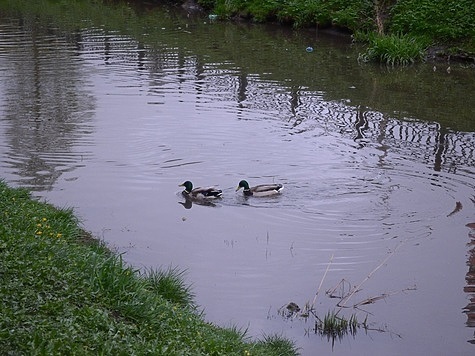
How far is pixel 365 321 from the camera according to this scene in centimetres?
905

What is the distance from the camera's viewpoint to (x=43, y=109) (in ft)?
60.2

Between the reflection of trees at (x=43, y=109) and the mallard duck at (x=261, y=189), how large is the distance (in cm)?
310

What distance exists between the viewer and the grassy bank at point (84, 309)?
6.04 metres

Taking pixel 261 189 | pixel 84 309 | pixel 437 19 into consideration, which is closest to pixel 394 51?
pixel 437 19

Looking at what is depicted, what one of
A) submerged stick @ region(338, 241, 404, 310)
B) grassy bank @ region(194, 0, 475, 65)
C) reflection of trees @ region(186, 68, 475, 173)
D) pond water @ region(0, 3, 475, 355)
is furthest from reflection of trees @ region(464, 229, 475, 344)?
grassy bank @ region(194, 0, 475, 65)

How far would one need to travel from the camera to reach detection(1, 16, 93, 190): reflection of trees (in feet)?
47.6

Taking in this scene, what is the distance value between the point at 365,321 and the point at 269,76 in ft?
50.6

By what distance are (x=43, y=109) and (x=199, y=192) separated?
6.70m

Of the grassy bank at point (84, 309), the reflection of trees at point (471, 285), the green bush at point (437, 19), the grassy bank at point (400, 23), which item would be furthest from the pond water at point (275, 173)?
the green bush at point (437, 19)

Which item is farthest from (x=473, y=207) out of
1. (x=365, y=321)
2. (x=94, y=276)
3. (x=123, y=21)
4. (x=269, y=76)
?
(x=123, y=21)

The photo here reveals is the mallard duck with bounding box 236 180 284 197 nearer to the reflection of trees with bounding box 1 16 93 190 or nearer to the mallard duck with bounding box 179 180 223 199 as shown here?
the mallard duck with bounding box 179 180 223 199

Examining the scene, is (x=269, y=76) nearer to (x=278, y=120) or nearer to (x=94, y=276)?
(x=278, y=120)

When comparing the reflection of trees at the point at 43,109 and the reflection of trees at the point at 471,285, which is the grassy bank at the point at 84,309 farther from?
the reflection of trees at the point at 43,109

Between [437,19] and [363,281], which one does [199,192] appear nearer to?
[363,281]
